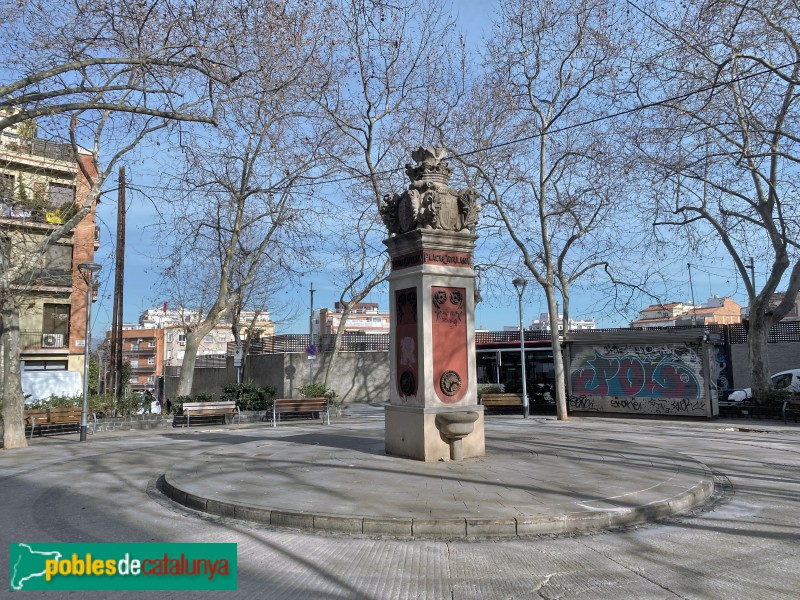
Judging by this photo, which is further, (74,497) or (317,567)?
(74,497)

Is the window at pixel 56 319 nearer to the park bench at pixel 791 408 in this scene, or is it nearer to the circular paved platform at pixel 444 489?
the circular paved platform at pixel 444 489

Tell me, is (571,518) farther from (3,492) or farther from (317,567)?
(3,492)

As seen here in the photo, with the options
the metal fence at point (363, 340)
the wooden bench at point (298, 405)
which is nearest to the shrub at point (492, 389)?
the metal fence at point (363, 340)

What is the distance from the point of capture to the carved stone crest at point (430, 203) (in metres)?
9.91

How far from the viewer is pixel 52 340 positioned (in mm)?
33719

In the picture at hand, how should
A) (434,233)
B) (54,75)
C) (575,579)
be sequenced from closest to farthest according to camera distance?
(575,579) → (54,75) → (434,233)

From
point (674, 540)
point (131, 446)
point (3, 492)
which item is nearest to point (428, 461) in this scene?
point (674, 540)

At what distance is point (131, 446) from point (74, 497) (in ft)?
21.9

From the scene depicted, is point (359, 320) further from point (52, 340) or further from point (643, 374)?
point (643, 374)

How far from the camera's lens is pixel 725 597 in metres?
4.24

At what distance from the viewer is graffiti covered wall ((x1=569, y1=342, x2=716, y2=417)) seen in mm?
19672

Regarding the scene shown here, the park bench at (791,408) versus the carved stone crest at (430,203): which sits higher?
the carved stone crest at (430,203)

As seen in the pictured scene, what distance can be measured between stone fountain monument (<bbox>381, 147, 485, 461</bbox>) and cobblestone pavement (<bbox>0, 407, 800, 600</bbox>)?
3.70m

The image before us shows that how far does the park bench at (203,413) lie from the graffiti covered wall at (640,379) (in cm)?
1319
